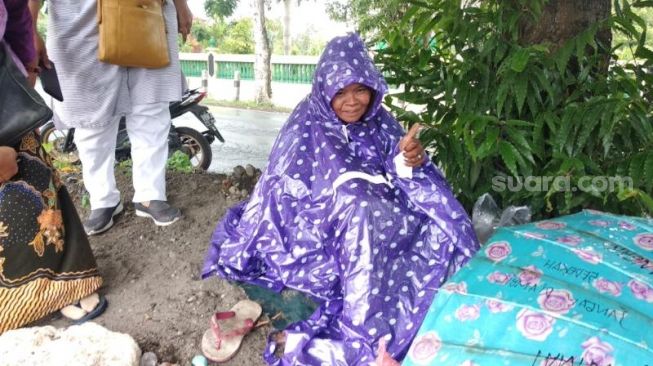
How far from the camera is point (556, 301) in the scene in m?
1.29

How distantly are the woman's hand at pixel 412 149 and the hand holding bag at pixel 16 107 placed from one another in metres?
1.23

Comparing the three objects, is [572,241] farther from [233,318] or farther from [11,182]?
[11,182]

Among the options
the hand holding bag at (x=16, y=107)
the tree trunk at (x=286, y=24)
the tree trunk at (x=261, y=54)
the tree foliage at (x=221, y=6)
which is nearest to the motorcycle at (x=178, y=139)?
the hand holding bag at (x=16, y=107)

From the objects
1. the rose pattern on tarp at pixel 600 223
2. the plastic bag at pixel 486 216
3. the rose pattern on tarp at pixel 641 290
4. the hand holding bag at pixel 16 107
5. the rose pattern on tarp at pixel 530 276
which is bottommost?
the plastic bag at pixel 486 216

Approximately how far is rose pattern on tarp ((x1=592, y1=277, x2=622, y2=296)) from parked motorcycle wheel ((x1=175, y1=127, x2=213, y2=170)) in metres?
4.15

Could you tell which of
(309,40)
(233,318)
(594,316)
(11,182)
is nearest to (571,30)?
(594,316)

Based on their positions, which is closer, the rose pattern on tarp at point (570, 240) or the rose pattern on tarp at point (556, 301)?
the rose pattern on tarp at point (556, 301)

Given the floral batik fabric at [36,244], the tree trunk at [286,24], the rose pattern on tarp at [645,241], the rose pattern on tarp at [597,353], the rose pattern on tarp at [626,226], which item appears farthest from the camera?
the tree trunk at [286,24]

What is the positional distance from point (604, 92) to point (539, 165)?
0.36 metres

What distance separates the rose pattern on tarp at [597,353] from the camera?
3.74 ft

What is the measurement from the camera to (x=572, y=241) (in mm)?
1510

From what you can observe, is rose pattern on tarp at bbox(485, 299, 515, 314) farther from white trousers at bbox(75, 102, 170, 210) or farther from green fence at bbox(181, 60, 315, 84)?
A: green fence at bbox(181, 60, 315, 84)

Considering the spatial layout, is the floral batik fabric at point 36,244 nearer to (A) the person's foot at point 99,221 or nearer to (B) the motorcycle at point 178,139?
(A) the person's foot at point 99,221

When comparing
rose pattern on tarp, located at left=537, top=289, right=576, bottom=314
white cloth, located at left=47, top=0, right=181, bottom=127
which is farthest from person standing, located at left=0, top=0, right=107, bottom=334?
rose pattern on tarp, located at left=537, top=289, right=576, bottom=314
